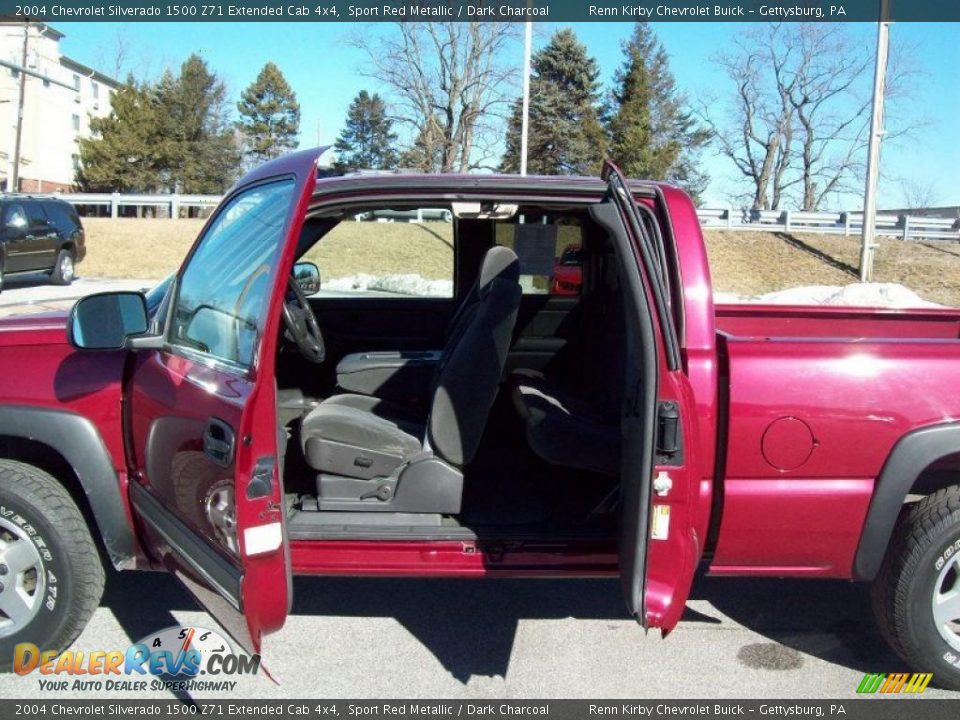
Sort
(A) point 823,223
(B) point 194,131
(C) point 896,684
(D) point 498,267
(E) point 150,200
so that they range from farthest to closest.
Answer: (B) point 194,131
(E) point 150,200
(A) point 823,223
(D) point 498,267
(C) point 896,684

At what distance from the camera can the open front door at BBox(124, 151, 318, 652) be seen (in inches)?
98.0

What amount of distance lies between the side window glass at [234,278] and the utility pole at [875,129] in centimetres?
1680

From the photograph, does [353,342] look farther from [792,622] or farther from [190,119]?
[190,119]

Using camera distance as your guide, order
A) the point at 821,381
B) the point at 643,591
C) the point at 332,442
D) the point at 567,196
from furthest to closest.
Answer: the point at 332,442
the point at 567,196
the point at 821,381
the point at 643,591

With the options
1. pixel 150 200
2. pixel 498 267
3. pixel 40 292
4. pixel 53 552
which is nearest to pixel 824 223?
pixel 40 292

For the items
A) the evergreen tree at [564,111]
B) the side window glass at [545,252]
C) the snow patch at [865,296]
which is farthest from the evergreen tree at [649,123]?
the side window glass at [545,252]

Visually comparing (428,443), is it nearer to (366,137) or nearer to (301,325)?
(301,325)

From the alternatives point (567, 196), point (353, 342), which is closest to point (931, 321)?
point (567, 196)

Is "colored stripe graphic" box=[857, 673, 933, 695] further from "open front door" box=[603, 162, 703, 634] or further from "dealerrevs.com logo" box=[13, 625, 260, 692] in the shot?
"dealerrevs.com logo" box=[13, 625, 260, 692]

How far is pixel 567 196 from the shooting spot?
3186mm

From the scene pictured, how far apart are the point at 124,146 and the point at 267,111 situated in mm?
14117

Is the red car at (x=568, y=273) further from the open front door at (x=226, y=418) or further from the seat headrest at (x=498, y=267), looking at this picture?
the open front door at (x=226, y=418)

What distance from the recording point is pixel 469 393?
11.2 ft

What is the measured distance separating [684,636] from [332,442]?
68.7 inches
